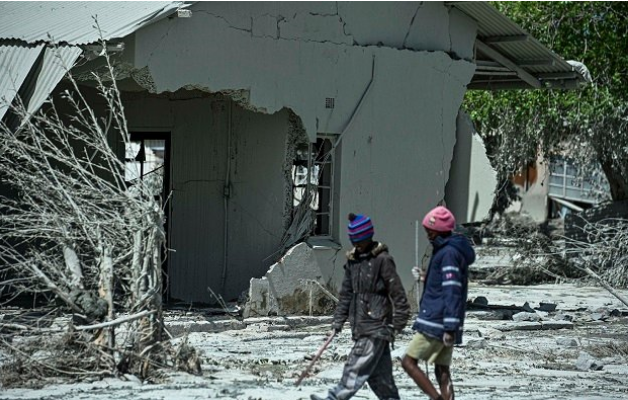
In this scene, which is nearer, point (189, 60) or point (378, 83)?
point (189, 60)

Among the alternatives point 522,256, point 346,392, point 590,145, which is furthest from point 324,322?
point 590,145

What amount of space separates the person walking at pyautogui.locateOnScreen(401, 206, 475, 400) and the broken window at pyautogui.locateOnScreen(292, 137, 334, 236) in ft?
20.3

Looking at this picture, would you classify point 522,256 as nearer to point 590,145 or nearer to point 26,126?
point 590,145

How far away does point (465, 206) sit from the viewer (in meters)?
16.8

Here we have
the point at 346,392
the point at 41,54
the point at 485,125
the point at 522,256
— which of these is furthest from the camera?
the point at 485,125

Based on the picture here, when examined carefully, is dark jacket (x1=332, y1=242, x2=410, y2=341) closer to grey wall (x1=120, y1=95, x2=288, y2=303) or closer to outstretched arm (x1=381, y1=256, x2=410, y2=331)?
outstretched arm (x1=381, y1=256, x2=410, y2=331)

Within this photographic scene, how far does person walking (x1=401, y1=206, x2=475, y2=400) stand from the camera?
8500mm

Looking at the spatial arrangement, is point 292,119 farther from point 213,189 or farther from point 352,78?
point 213,189

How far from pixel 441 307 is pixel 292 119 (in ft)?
22.4

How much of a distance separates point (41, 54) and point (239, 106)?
360 cm

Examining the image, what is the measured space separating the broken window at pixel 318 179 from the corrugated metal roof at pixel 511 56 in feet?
9.45

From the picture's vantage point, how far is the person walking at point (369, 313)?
8797 mm

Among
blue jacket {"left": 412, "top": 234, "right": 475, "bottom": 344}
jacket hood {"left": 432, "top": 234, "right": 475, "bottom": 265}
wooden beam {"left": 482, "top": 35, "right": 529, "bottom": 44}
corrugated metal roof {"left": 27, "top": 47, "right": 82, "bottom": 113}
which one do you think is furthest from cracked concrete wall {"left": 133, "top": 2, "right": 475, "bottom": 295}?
blue jacket {"left": 412, "top": 234, "right": 475, "bottom": 344}

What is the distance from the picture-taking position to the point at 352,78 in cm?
1508
